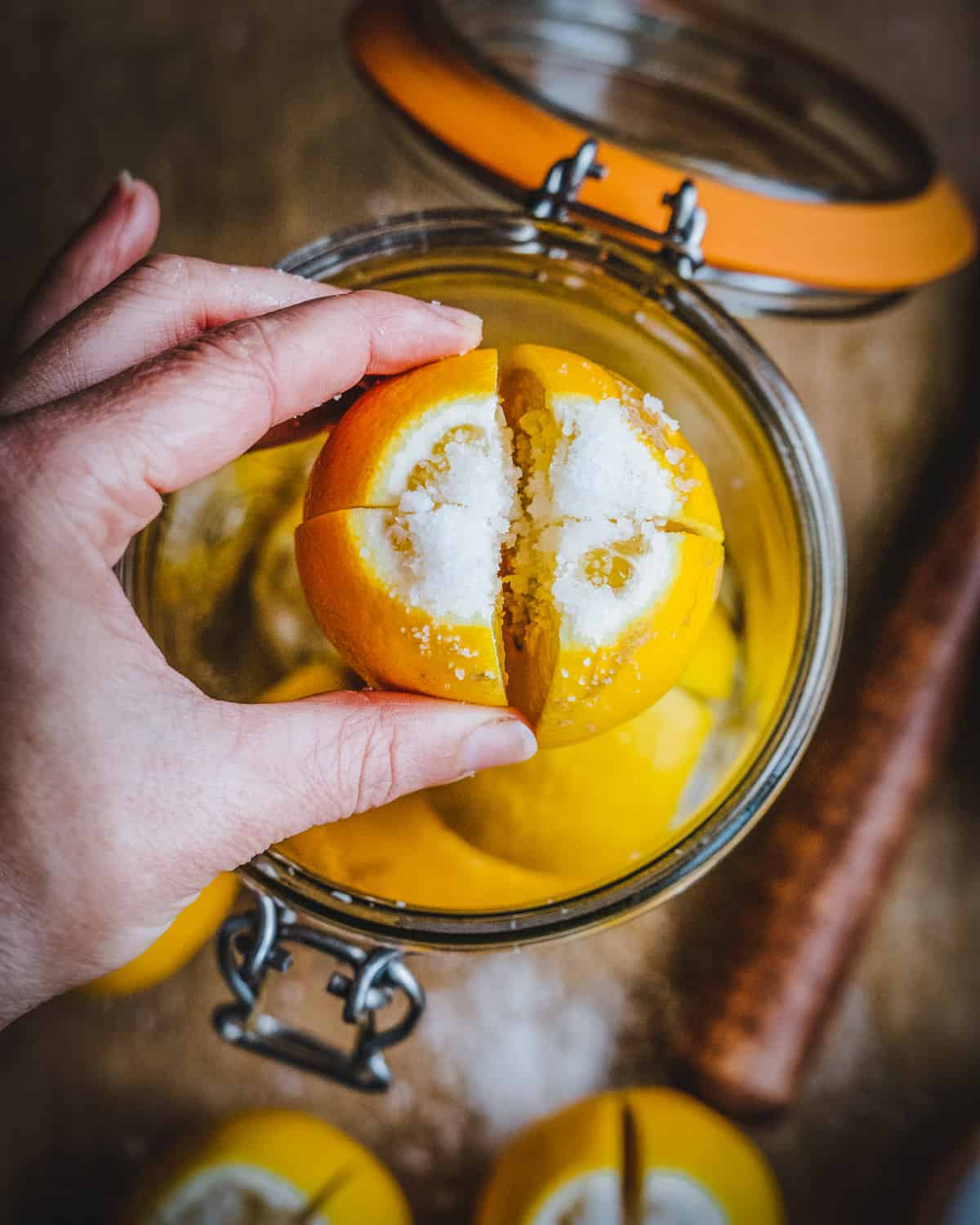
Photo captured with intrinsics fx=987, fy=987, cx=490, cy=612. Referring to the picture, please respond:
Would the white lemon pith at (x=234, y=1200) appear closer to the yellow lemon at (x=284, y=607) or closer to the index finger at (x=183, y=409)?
the yellow lemon at (x=284, y=607)

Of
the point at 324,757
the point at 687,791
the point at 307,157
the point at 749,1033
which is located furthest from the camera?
the point at 307,157

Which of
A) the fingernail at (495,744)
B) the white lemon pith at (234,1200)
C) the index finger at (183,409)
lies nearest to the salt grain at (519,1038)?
the white lemon pith at (234,1200)

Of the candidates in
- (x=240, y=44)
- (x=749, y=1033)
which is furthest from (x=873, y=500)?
(x=240, y=44)

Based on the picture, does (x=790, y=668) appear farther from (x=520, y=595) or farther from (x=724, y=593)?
(x=520, y=595)

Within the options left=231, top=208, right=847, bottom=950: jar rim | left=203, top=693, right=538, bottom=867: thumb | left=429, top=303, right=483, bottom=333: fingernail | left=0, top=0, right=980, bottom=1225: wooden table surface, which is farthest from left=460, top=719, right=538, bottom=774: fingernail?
left=0, top=0, right=980, bottom=1225: wooden table surface

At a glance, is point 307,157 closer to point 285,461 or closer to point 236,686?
point 285,461
